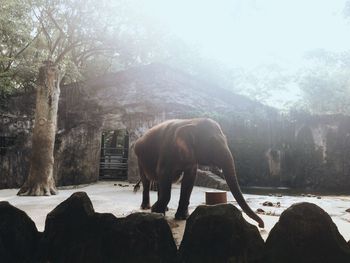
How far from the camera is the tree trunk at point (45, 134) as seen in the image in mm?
10359

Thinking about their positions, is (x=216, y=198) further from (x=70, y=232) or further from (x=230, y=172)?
(x=70, y=232)

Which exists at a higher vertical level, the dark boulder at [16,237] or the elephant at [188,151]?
the elephant at [188,151]

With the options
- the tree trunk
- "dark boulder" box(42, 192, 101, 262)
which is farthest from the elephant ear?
the tree trunk

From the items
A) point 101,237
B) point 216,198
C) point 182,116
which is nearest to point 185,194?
point 216,198

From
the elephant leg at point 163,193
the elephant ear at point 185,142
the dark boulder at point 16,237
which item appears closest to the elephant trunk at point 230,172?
the elephant ear at point 185,142

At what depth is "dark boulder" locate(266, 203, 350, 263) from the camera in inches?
117

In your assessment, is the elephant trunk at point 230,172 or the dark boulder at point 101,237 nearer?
the dark boulder at point 101,237

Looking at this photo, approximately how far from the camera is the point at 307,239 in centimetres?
302

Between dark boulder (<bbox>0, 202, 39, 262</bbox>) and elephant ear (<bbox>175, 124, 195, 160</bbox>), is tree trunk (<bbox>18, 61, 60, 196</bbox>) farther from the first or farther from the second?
dark boulder (<bbox>0, 202, 39, 262</bbox>)

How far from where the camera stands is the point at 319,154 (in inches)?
750

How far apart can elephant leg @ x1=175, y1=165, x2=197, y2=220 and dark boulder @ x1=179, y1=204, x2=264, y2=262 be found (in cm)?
225

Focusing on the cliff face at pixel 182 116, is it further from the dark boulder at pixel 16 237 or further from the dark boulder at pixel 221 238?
the dark boulder at pixel 221 238

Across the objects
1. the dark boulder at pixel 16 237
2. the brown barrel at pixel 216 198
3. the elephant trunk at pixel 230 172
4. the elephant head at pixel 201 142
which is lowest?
the dark boulder at pixel 16 237

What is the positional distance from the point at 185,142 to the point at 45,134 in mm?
6876
